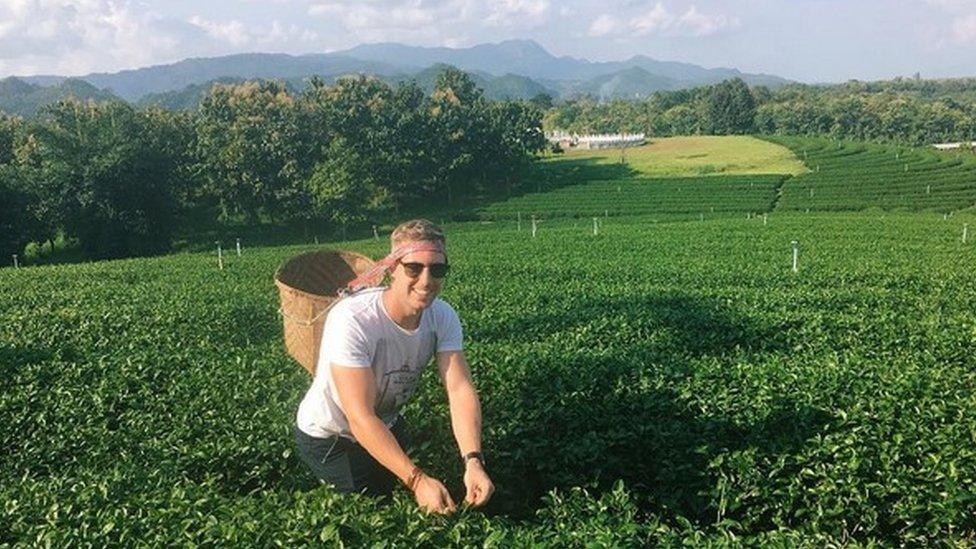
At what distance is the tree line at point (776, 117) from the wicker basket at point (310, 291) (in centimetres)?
10574

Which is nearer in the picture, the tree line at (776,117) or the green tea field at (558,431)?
the green tea field at (558,431)

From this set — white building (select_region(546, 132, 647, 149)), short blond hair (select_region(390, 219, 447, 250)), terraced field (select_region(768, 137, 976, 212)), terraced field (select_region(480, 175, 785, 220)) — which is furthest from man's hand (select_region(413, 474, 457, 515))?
white building (select_region(546, 132, 647, 149))

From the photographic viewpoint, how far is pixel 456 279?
1795cm

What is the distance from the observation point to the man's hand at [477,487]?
139 inches

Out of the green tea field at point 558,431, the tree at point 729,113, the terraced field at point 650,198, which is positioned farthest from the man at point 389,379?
the tree at point 729,113

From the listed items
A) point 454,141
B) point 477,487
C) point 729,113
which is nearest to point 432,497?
point 477,487

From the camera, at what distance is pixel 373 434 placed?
3602mm

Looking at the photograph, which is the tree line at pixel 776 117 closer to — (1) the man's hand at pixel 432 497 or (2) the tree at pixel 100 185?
(2) the tree at pixel 100 185

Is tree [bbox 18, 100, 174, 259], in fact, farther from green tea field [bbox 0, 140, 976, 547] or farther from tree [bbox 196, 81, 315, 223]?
green tea field [bbox 0, 140, 976, 547]

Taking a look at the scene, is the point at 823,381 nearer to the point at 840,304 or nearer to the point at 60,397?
the point at 60,397

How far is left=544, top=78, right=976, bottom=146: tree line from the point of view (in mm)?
100375

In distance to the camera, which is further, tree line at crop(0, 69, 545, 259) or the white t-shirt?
tree line at crop(0, 69, 545, 259)

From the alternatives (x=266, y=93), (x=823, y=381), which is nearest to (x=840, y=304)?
(x=823, y=381)

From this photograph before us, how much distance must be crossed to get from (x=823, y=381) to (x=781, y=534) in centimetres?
246
